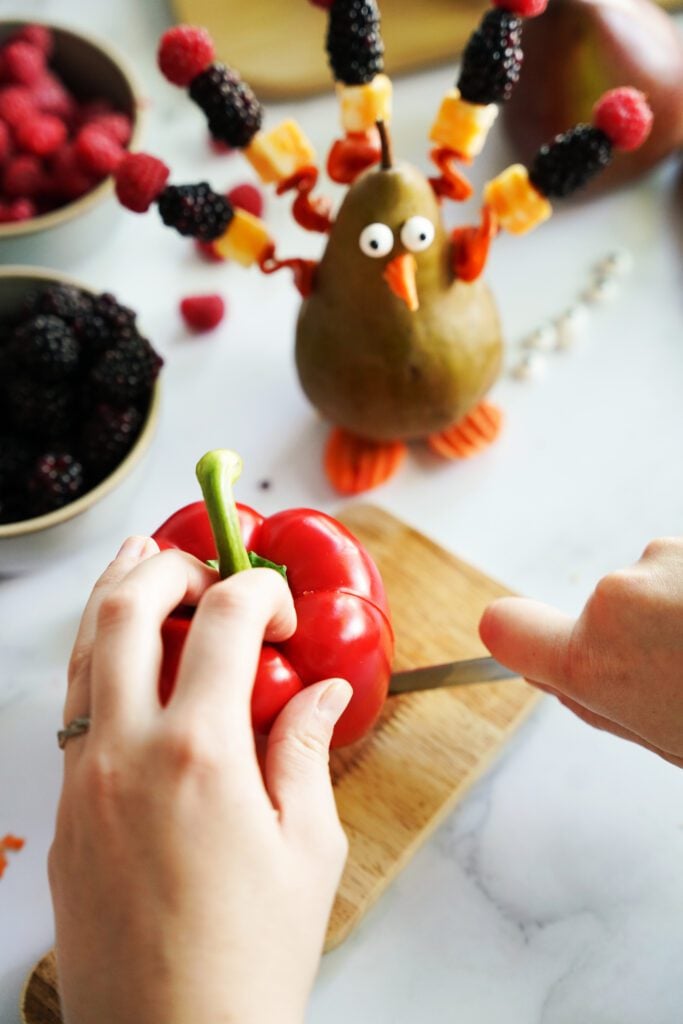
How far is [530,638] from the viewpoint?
2.21 feet

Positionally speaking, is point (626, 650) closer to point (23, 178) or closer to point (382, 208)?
point (382, 208)

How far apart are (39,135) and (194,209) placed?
38 cm

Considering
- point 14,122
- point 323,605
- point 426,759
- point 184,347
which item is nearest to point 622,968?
point 426,759

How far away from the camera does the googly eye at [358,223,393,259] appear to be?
2.41 feet

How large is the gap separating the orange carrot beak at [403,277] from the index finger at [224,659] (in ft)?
0.95

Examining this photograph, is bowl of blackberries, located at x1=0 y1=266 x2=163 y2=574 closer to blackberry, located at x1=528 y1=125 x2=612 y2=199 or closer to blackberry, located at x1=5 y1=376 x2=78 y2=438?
blackberry, located at x1=5 y1=376 x2=78 y2=438

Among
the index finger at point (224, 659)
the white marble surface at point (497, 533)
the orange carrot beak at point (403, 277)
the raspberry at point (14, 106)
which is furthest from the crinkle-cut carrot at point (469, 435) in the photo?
the raspberry at point (14, 106)

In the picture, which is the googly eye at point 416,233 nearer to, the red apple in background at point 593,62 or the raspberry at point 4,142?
the red apple in background at point 593,62

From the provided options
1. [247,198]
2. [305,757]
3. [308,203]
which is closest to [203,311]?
[247,198]

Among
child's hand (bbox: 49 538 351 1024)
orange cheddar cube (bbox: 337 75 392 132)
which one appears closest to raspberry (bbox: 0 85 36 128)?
orange cheddar cube (bbox: 337 75 392 132)

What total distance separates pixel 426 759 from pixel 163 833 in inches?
12.9

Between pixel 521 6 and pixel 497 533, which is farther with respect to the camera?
pixel 497 533

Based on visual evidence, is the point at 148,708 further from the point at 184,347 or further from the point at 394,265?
the point at 184,347

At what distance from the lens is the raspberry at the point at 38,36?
1.07 m
